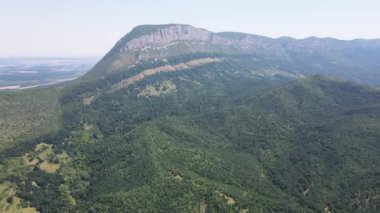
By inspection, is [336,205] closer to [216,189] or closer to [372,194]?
[372,194]

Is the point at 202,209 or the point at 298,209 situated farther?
the point at 298,209

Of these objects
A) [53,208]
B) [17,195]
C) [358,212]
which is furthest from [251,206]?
[17,195]

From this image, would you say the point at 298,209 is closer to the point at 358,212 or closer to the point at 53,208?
the point at 358,212

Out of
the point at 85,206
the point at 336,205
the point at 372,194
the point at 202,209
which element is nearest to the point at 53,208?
the point at 85,206

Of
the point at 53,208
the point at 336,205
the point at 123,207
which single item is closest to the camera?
the point at 123,207

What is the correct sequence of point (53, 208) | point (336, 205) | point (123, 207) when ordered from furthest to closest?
point (336, 205) < point (53, 208) < point (123, 207)

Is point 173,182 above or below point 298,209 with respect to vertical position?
above

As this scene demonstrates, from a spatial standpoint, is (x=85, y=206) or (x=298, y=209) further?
(x=298, y=209)

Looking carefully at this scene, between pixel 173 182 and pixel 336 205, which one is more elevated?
pixel 173 182
